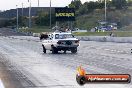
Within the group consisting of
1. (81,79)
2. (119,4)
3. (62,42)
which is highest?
(119,4)

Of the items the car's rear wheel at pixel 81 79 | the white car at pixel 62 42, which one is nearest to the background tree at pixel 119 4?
the white car at pixel 62 42

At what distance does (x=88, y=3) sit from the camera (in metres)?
186

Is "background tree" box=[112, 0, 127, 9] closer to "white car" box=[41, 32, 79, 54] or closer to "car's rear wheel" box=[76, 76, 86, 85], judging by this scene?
"white car" box=[41, 32, 79, 54]

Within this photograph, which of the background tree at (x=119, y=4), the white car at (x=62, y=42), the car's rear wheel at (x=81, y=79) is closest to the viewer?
the car's rear wheel at (x=81, y=79)

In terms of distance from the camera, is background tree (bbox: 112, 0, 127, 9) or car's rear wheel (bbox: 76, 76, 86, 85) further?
background tree (bbox: 112, 0, 127, 9)

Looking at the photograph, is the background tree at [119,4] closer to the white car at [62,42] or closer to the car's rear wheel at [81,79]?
the white car at [62,42]

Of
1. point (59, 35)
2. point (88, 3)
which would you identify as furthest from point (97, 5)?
point (59, 35)

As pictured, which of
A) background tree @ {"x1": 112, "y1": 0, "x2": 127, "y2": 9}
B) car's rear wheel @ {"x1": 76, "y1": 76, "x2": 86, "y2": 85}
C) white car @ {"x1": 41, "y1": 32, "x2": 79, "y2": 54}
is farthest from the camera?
background tree @ {"x1": 112, "y1": 0, "x2": 127, "y2": 9}

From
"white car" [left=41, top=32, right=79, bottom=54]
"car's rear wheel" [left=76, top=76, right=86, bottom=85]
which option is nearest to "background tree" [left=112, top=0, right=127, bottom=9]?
"white car" [left=41, top=32, right=79, bottom=54]

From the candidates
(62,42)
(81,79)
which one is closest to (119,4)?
(62,42)

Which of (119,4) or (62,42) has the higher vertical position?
(119,4)

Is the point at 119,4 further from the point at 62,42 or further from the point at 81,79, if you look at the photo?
the point at 81,79

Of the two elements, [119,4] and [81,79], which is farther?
[119,4]

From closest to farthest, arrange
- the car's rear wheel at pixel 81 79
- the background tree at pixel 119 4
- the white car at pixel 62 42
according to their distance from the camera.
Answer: the car's rear wheel at pixel 81 79
the white car at pixel 62 42
the background tree at pixel 119 4
